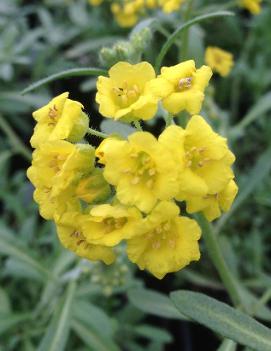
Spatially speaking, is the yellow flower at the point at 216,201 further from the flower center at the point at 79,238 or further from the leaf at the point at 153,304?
the leaf at the point at 153,304

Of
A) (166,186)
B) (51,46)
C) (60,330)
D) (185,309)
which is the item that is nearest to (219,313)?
(185,309)

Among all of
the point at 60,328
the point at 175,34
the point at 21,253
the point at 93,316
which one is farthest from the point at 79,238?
the point at 21,253

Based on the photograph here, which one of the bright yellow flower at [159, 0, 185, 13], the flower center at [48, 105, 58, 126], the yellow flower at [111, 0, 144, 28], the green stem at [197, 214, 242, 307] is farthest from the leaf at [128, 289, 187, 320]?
A: the yellow flower at [111, 0, 144, 28]

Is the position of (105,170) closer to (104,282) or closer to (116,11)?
(104,282)

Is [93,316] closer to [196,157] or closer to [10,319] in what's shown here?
[10,319]

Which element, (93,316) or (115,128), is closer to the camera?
(115,128)

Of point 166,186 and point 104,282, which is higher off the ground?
point 166,186
